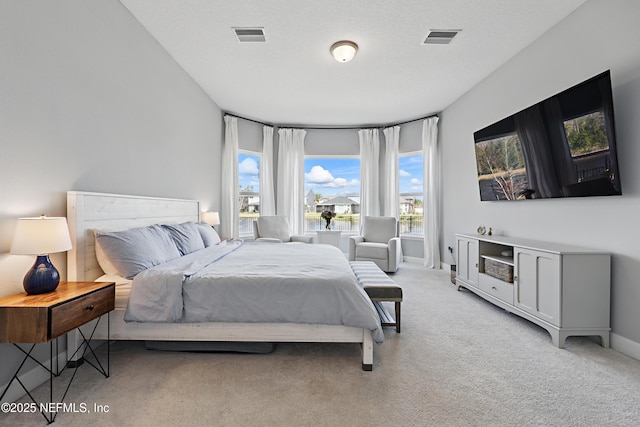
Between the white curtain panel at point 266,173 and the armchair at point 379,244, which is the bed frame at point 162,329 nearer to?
the armchair at point 379,244

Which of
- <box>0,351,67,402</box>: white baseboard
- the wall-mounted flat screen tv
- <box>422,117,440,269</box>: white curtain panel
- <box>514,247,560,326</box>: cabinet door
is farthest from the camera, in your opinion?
<box>422,117,440,269</box>: white curtain panel

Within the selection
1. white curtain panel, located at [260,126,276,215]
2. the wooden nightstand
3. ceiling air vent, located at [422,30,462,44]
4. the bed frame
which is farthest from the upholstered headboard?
ceiling air vent, located at [422,30,462,44]

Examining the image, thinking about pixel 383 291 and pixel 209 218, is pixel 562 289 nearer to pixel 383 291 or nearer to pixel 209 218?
pixel 383 291

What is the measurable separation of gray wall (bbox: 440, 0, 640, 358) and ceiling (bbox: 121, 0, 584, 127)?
0.23m

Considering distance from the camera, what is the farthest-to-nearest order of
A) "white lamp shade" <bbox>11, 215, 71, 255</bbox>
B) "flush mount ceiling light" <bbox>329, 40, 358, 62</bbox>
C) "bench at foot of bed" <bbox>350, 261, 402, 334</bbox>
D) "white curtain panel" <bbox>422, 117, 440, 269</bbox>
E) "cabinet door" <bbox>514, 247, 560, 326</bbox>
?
"white curtain panel" <bbox>422, 117, 440, 269</bbox> → "flush mount ceiling light" <bbox>329, 40, 358, 62</bbox> → "bench at foot of bed" <bbox>350, 261, 402, 334</bbox> → "cabinet door" <bbox>514, 247, 560, 326</bbox> → "white lamp shade" <bbox>11, 215, 71, 255</bbox>

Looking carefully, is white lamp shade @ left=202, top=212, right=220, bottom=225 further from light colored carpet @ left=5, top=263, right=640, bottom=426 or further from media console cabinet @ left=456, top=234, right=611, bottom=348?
media console cabinet @ left=456, top=234, right=611, bottom=348

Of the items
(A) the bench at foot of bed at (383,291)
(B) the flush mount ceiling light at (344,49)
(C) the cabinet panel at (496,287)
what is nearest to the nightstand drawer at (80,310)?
(A) the bench at foot of bed at (383,291)

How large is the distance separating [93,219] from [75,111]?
0.82 metres

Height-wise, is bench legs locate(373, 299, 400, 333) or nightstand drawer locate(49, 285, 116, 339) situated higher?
nightstand drawer locate(49, 285, 116, 339)

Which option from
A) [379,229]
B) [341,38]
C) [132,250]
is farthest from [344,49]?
[379,229]

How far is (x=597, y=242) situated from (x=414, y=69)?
2.72 m

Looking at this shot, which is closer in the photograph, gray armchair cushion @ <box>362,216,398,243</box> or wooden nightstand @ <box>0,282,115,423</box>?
wooden nightstand @ <box>0,282,115,423</box>

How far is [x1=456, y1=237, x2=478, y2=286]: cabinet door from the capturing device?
11.6 feet

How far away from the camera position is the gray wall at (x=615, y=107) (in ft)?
7.31
